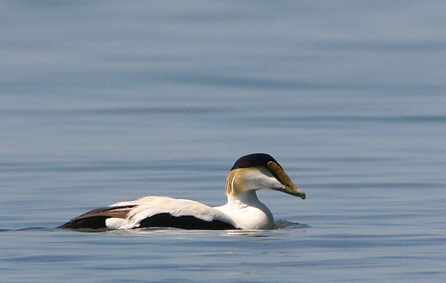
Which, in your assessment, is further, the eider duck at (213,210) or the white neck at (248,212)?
the white neck at (248,212)

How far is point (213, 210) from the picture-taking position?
15539 millimetres

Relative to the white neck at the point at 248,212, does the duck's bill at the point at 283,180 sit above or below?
above

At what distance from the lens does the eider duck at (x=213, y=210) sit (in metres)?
15.4

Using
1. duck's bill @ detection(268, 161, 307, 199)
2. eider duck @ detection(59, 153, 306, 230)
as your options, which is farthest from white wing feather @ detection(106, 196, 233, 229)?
duck's bill @ detection(268, 161, 307, 199)

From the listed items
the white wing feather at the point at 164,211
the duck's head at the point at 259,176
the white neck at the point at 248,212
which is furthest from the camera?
the duck's head at the point at 259,176

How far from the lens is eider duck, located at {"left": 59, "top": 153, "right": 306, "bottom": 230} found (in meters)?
15.4

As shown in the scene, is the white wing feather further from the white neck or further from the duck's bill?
the duck's bill

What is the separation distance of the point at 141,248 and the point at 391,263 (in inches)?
84.8

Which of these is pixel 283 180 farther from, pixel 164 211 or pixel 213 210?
pixel 164 211

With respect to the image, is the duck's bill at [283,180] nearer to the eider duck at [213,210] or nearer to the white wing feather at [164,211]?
the eider duck at [213,210]

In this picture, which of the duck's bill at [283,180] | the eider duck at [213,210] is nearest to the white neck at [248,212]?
the eider duck at [213,210]

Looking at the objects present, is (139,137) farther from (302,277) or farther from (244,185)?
(302,277)

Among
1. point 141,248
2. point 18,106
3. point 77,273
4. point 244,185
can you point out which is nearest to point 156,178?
point 244,185

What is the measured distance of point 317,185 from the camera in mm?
19188
